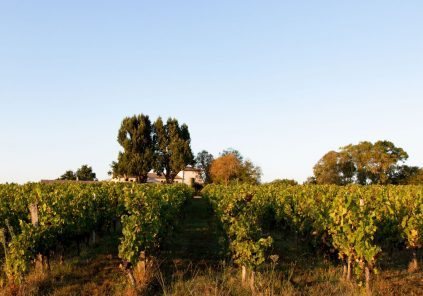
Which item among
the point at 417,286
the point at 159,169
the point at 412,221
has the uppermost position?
the point at 159,169

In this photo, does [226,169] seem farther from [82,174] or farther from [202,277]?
[202,277]

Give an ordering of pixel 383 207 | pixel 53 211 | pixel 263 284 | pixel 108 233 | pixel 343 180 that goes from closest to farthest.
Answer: pixel 263 284, pixel 53 211, pixel 383 207, pixel 108 233, pixel 343 180

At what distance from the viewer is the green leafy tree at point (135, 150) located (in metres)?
60.0

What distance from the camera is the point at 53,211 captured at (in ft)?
32.3

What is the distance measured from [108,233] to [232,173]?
189 ft

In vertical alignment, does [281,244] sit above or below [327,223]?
below

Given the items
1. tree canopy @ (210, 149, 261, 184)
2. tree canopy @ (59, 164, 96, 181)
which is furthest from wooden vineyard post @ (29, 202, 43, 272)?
tree canopy @ (59, 164, 96, 181)

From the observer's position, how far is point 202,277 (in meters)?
8.59

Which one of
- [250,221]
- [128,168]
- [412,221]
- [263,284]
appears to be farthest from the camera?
[128,168]

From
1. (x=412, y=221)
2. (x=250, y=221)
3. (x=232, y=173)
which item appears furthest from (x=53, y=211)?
(x=232, y=173)

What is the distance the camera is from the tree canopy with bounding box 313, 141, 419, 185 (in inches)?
2611

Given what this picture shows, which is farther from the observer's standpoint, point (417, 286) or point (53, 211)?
point (53, 211)

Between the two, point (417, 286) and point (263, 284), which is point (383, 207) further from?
point (263, 284)

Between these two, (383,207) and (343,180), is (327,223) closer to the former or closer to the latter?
(383,207)
